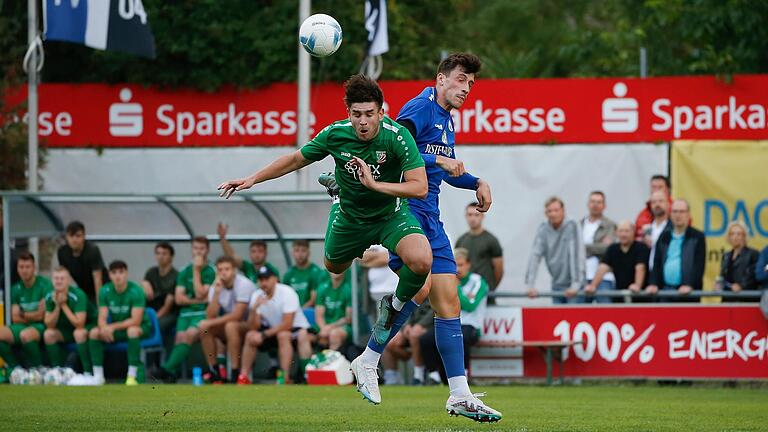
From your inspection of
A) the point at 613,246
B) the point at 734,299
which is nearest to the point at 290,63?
the point at 613,246

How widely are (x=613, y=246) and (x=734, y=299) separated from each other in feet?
5.03

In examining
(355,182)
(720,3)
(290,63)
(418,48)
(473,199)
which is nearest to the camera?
(355,182)

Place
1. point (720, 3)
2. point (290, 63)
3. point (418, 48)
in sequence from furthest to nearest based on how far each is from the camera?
point (418, 48) → point (720, 3) → point (290, 63)

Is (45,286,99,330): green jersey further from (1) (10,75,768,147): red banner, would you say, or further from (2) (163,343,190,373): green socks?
(1) (10,75,768,147): red banner

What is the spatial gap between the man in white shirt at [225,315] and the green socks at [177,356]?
0.22 metres

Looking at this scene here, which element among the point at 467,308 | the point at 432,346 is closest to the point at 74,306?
the point at 432,346

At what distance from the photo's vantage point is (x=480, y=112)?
61.2 ft

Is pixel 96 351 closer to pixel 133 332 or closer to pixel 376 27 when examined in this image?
pixel 133 332

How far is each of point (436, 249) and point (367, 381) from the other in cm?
103

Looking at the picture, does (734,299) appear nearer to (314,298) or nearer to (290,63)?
(314,298)

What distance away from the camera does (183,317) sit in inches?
656

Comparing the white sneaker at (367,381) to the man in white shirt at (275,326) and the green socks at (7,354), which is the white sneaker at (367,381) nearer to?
the man in white shirt at (275,326)

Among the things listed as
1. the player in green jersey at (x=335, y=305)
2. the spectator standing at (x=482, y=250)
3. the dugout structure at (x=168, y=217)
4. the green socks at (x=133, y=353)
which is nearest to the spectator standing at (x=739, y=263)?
the spectator standing at (x=482, y=250)

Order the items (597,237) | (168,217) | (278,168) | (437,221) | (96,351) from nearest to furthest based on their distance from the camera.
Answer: (278,168)
(437,221)
(96,351)
(597,237)
(168,217)
